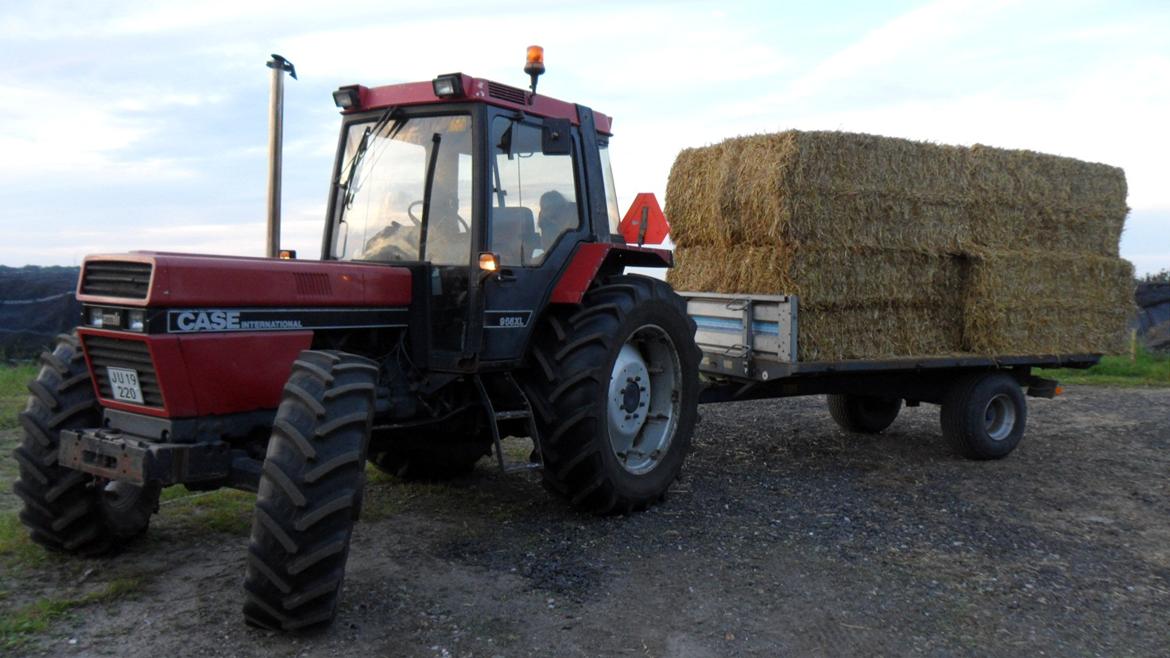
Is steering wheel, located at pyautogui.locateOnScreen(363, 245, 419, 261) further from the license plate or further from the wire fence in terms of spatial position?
the wire fence

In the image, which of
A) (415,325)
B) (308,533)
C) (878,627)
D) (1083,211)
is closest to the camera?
(308,533)

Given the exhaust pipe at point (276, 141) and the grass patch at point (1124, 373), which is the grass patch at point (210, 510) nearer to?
the exhaust pipe at point (276, 141)

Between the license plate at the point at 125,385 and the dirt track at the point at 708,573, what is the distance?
2.95 ft

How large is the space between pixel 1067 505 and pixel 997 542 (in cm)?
140

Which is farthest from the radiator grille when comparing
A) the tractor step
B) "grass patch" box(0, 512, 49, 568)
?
"grass patch" box(0, 512, 49, 568)

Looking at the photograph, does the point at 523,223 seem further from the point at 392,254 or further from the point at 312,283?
the point at 312,283

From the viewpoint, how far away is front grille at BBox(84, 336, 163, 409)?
14.0 feet

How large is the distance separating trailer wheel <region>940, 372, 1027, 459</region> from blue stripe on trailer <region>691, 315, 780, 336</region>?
2048mm

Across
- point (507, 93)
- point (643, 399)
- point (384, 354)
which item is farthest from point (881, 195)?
point (384, 354)

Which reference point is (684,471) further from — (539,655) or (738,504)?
(539,655)

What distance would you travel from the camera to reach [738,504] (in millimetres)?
6328

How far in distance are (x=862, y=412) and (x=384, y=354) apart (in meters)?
5.38

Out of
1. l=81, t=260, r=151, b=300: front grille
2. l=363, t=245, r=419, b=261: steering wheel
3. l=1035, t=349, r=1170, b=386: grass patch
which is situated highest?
l=363, t=245, r=419, b=261: steering wheel

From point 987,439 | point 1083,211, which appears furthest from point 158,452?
point 1083,211
